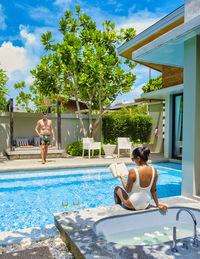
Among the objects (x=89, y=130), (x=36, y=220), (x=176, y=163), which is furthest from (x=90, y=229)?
(x=89, y=130)

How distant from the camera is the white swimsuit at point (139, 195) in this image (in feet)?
10.9

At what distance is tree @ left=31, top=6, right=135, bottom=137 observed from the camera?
10227mm

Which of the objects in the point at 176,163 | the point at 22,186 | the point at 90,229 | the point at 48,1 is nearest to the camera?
the point at 90,229

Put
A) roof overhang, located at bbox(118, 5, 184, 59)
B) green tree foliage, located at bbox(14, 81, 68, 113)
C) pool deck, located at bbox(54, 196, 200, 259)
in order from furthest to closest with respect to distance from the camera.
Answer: green tree foliage, located at bbox(14, 81, 68, 113), roof overhang, located at bbox(118, 5, 184, 59), pool deck, located at bbox(54, 196, 200, 259)

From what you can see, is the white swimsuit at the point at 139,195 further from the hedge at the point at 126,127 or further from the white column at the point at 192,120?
the hedge at the point at 126,127

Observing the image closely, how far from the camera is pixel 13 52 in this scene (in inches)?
1693

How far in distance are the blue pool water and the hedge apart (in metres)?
4.20

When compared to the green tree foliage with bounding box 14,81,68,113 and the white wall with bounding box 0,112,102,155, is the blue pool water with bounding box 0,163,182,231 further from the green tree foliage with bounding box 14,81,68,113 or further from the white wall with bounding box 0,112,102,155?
the green tree foliage with bounding box 14,81,68,113

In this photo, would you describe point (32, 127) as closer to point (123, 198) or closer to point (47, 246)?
point (123, 198)

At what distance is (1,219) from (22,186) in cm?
233

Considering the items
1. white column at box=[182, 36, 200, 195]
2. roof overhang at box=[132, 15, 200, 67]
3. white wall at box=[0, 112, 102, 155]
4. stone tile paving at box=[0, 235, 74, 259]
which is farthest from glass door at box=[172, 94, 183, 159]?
stone tile paving at box=[0, 235, 74, 259]

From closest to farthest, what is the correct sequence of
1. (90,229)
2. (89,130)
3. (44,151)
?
(90,229) → (44,151) → (89,130)

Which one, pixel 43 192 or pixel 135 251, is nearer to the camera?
pixel 135 251

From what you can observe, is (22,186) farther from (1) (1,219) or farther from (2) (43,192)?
(1) (1,219)
